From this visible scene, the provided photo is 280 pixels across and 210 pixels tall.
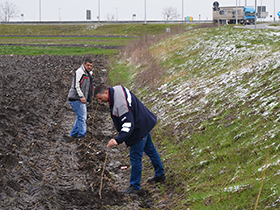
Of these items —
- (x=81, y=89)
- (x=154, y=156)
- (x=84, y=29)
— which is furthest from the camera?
(x=84, y=29)

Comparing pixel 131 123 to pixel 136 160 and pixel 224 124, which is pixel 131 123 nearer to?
pixel 136 160

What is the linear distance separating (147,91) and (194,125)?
5465 mm

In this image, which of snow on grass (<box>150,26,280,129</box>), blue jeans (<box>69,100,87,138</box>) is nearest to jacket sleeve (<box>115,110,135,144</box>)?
snow on grass (<box>150,26,280,129</box>)

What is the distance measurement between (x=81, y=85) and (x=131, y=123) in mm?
3442

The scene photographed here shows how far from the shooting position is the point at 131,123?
5766 millimetres

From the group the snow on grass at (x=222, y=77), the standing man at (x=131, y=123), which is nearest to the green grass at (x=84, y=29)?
the snow on grass at (x=222, y=77)

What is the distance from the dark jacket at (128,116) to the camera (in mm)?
5762

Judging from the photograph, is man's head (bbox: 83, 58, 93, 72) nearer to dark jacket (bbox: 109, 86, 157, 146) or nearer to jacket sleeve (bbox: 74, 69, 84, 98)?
jacket sleeve (bbox: 74, 69, 84, 98)

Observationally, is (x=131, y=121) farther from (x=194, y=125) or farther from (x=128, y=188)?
(x=194, y=125)

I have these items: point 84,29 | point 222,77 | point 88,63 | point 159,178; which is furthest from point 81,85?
point 84,29

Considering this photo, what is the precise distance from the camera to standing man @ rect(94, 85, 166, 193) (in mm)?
5773

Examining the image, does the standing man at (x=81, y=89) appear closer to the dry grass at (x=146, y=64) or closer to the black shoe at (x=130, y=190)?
the black shoe at (x=130, y=190)

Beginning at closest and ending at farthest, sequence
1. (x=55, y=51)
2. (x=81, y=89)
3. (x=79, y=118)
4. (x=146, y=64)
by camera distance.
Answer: (x=81, y=89), (x=79, y=118), (x=146, y=64), (x=55, y=51)

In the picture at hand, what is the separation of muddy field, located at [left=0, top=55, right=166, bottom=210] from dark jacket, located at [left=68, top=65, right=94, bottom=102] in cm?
120
